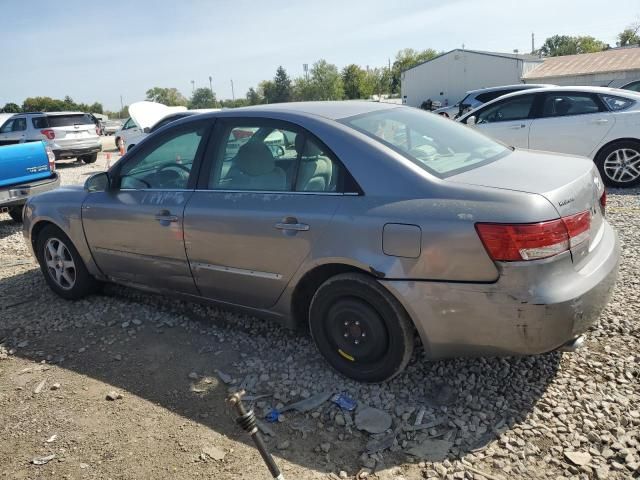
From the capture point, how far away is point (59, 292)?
470cm

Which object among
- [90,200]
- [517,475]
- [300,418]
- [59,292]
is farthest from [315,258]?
[59,292]

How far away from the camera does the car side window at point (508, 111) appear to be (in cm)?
816

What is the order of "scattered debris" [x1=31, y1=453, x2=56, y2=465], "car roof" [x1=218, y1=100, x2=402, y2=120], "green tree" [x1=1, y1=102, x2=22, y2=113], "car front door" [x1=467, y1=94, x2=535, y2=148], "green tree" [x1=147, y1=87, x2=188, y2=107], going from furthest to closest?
"green tree" [x1=147, y1=87, x2=188, y2=107] → "green tree" [x1=1, y1=102, x2=22, y2=113] → "car front door" [x1=467, y1=94, x2=535, y2=148] → "car roof" [x1=218, y1=100, x2=402, y2=120] → "scattered debris" [x1=31, y1=453, x2=56, y2=465]

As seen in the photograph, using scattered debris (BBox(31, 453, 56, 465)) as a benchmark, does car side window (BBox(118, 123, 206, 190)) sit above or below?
above

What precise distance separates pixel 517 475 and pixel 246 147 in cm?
246

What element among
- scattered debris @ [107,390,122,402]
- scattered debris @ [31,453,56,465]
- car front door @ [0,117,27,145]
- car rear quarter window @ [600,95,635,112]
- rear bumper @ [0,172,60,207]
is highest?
car front door @ [0,117,27,145]

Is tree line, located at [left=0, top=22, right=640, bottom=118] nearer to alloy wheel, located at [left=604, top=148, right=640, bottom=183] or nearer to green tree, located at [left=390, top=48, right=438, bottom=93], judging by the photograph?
green tree, located at [left=390, top=48, right=438, bottom=93]

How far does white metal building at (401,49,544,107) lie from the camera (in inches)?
1597

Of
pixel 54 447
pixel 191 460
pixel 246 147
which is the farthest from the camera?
pixel 246 147

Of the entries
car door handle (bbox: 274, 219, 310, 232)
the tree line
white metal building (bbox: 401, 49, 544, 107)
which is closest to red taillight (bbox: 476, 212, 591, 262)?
car door handle (bbox: 274, 219, 310, 232)

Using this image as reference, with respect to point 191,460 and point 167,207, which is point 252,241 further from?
point 191,460

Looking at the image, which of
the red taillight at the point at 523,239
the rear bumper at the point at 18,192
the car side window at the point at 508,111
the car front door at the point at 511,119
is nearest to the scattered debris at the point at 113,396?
the red taillight at the point at 523,239

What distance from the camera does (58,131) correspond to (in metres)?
15.6

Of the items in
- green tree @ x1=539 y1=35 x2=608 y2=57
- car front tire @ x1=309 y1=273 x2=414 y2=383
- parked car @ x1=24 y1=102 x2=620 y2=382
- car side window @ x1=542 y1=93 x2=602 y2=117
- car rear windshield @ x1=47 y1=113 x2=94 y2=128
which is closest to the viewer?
parked car @ x1=24 y1=102 x2=620 y2=382
